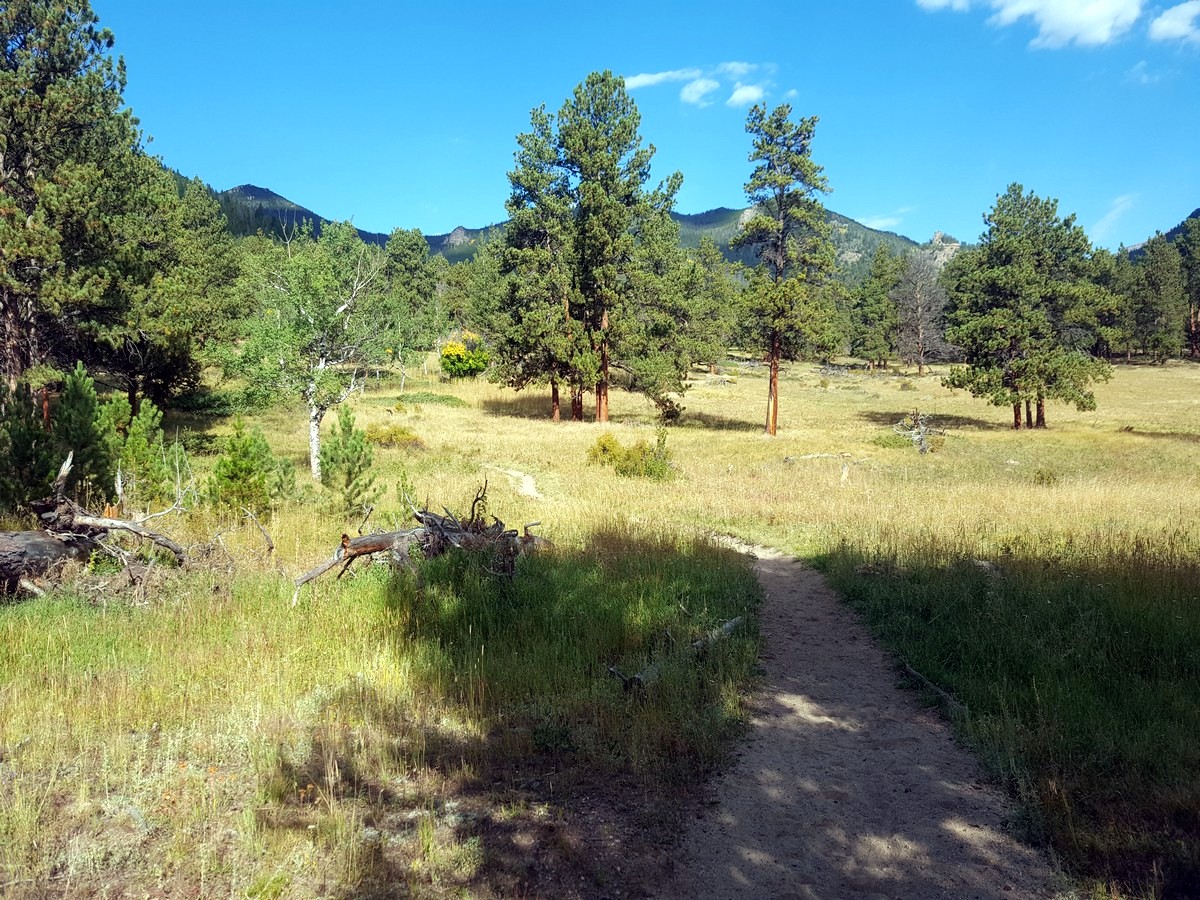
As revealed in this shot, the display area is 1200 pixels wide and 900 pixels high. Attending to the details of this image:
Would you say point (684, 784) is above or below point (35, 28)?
below

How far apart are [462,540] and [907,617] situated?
598 centimetres

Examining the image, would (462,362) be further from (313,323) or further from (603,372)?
(313,323)

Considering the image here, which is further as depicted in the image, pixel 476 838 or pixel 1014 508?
pixel 1014 508

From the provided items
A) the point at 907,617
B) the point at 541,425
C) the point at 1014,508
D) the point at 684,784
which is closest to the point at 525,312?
the point at 541,425

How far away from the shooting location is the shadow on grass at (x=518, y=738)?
3967mm

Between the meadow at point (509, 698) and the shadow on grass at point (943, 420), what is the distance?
2764 cm

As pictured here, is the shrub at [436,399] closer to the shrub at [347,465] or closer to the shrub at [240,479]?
the shrub at [347,465]

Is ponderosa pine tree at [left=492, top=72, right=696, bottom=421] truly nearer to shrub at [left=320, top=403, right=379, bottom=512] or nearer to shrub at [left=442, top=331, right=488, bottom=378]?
shrub at [left=442, top=331, right=488, bottom=378]

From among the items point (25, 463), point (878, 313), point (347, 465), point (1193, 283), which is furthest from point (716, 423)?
point (1193, 283)

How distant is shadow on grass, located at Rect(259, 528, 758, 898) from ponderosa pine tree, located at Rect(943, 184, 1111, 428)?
32490 mm

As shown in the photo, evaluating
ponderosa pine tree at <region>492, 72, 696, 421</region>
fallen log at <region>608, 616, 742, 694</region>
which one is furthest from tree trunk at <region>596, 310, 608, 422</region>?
fallen log at <region>608, 616, 742, 694</region>

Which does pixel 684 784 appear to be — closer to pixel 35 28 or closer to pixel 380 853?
pixel 380 853


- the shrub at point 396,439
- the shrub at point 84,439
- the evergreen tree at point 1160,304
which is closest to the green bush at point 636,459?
the shrub at point 396,439

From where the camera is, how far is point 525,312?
3516cm
